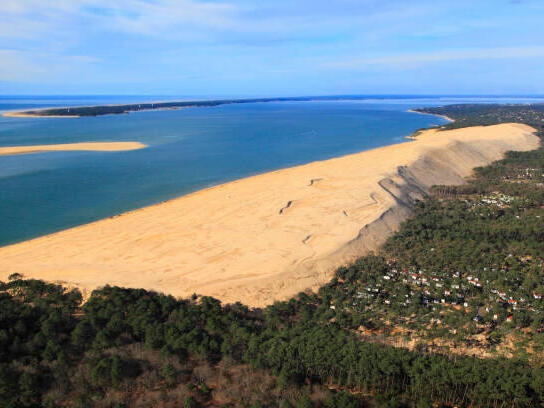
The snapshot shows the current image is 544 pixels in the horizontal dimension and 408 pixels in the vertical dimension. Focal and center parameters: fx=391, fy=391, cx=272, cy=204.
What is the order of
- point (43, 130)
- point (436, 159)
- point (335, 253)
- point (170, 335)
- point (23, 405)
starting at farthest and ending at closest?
point (43, 130) < point (436, 159) < point (335, 253) < point (170, 335) < point (23, 405)

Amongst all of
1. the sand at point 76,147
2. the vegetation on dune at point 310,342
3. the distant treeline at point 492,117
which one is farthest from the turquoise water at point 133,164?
the distant treeline at point 492,117

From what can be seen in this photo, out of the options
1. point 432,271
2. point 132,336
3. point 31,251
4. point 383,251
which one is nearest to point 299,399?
point 132,336

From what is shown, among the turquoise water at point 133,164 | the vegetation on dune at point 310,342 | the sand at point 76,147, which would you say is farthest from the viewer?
the sand at point 76,147

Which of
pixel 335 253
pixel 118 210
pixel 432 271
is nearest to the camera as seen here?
pixel 432 271

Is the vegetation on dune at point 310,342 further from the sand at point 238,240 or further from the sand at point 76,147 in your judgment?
the sand at point 76,147

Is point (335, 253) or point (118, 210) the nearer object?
point (335, 253)

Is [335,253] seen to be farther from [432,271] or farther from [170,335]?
[170,335]
